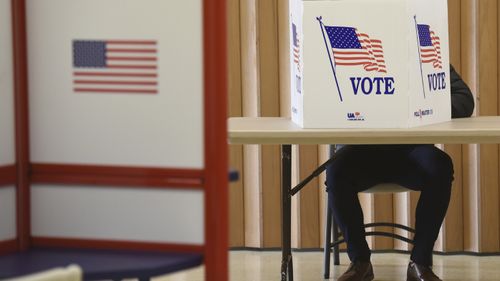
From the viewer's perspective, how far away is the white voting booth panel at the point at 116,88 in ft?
5.80

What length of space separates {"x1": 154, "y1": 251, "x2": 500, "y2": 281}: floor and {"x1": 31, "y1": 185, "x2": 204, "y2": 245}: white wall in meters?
2.03

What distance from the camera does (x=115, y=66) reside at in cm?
180

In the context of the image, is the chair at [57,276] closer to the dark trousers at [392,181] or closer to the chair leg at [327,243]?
the dark trousers at [392,181]

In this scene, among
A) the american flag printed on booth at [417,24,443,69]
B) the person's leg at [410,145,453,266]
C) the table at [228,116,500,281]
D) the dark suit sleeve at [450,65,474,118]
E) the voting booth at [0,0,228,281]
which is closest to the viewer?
the voting booth at [0,0,228,281]

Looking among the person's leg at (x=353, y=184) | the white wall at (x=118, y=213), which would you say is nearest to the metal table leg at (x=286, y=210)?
the person's leg at (x=353, y=184)

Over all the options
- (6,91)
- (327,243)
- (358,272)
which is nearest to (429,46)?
(358,272)

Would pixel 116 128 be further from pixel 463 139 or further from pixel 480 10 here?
pixel 480 10

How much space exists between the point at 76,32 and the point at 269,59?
8.26ft

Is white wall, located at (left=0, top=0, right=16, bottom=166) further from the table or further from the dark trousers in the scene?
the dark trousers

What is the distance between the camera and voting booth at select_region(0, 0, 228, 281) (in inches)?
69.4

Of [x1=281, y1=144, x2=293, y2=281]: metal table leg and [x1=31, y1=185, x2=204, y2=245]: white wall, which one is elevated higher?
[x1=31, y1=185, x2=204, y2=245]: white wall

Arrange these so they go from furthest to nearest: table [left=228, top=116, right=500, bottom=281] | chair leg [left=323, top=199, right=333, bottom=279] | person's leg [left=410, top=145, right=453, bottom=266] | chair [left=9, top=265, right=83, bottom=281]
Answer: chair leg [left=323, top=199, right=333, bottom=279] < person's leg [left=410, top=145, right=453, bottom=266] < table [left=228, top=116, right=500, bottom=281] < chair [left=9, top=265, right=83, bottom=281]

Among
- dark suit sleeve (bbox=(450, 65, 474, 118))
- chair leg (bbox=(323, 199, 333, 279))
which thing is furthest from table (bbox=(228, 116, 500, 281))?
chair leg (bbox=(323, 199, 333, 279))

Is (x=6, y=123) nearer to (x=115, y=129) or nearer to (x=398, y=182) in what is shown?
(x=115, y=129)
